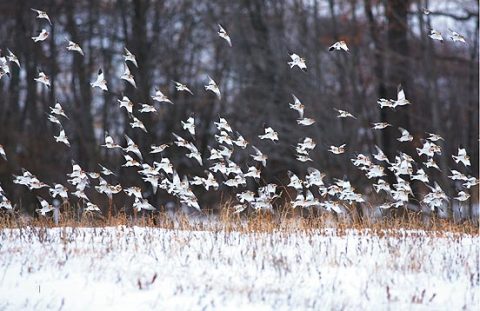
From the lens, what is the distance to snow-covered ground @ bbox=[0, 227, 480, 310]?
885cm

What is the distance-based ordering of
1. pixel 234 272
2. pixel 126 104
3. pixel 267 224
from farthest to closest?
pixel 126 104
pixel 267 224
pixel 234 272

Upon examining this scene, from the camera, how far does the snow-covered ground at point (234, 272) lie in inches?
348

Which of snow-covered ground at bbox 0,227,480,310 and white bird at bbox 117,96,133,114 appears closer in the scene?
snow-covered ground at bbox 0,227,480,310

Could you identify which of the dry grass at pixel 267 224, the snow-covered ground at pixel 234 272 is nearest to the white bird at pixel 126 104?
the dry grass at pixel 267 224

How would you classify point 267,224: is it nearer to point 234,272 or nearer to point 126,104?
point 234,272

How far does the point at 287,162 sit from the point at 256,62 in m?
3.21

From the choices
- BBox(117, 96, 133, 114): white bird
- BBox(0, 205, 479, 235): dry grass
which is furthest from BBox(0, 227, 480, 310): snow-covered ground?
BBox(117, 96, 133, 114): white bird

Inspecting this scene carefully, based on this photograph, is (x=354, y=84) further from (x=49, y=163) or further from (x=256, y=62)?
(x=49, y=163)

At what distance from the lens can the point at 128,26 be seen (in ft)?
95.8

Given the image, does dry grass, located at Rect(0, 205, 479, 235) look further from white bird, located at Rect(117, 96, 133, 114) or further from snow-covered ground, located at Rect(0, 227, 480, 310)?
white bird, located at Rect(117, 96, 133, 114)

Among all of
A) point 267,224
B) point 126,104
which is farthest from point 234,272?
point 126,104

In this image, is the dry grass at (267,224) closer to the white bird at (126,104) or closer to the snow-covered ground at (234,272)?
the snow-covered ground at (234,272)

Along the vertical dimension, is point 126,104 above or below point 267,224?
above

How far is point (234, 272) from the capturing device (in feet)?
31.1
